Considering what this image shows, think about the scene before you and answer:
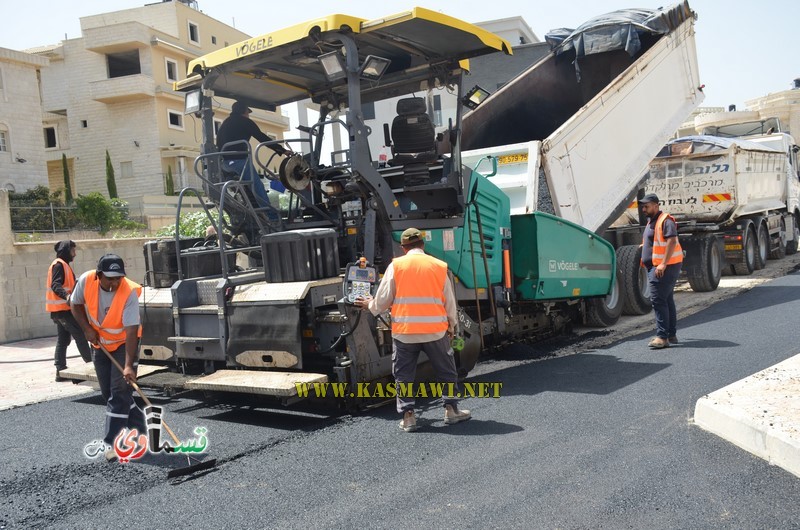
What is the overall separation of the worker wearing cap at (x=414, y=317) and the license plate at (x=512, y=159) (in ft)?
9.34

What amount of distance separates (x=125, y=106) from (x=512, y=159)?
87.0 feet

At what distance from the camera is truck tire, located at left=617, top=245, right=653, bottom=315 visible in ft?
29.3

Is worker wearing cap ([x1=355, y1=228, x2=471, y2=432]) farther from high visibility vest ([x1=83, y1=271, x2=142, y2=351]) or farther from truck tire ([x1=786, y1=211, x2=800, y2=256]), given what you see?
truck tire ([x1=786, y1=211, x2=800, y2=256])

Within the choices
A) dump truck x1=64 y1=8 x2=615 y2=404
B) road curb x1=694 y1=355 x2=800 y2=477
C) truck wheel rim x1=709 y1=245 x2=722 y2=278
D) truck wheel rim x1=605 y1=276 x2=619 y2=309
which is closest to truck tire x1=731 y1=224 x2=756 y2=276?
truck wheel rim x1=709 y1=245 x2=722 y2=278

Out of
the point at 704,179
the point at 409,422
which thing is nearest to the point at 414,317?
the point at 409,422

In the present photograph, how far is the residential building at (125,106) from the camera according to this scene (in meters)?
29.6

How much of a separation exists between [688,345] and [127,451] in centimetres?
514

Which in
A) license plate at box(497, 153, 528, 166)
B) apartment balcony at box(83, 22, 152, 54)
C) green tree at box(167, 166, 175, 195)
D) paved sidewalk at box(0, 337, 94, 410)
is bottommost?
paved sidewalk at box(0, 337, 94, 410)

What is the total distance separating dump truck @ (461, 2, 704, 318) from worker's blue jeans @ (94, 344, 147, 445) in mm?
4112

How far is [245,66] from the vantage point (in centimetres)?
576

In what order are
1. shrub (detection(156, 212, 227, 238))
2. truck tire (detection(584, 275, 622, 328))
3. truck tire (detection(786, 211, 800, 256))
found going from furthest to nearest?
truck tire (detection(786, 211, 800, 256)) → shrub (detection(156, 212, 227, 238)) → truck tire (detection(584, 275, 622, 328))

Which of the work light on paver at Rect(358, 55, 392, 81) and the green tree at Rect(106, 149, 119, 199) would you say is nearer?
the work light on paver at Rect(358, 55, 392, 81)

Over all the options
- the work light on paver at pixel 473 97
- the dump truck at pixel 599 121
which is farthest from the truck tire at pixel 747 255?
the work light on paver at pixel 473 97

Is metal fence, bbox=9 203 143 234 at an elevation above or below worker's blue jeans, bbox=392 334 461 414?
above
